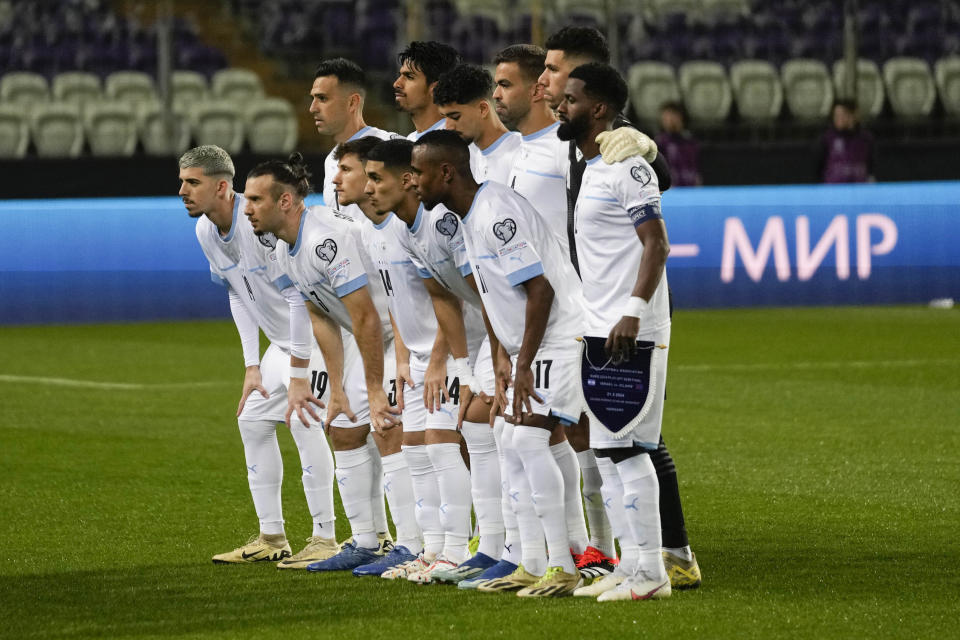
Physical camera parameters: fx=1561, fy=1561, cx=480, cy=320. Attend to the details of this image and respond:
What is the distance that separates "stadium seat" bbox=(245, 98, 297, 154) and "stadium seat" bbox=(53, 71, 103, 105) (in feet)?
6.26

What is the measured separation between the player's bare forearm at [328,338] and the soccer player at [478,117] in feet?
2.63

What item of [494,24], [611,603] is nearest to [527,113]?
[611,603]

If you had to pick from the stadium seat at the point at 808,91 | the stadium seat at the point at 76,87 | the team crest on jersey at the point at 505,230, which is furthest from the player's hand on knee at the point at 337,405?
the stadium seat at the point at 808,91

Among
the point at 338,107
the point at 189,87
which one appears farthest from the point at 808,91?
the point at 338,107

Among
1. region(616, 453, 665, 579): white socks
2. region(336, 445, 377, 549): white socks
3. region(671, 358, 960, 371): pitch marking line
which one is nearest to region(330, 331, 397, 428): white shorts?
region(336, 445, 377, 549): white socks

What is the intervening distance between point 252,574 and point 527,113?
79.9 inches

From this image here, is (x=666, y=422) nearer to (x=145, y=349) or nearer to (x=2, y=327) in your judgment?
(x=145, y=349)

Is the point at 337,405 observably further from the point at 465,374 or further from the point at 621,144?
the point at 621,144

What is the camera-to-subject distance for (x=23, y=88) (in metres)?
17.7

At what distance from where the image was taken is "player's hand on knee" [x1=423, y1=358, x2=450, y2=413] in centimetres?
555

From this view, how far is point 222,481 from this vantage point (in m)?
8.03

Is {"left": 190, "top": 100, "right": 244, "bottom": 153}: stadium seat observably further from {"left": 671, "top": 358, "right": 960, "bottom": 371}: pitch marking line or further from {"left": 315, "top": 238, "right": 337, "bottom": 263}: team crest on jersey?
{"left": 315, "top": 238, "right": 337, "bottom": 263}: team crest on jersey

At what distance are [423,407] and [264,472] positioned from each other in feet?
2.81

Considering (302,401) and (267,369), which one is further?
(267,369)
